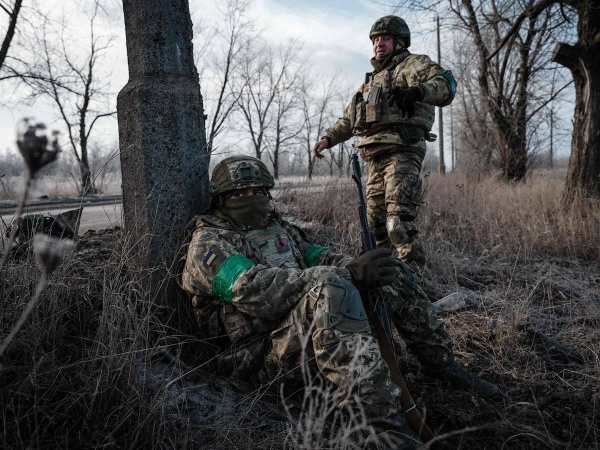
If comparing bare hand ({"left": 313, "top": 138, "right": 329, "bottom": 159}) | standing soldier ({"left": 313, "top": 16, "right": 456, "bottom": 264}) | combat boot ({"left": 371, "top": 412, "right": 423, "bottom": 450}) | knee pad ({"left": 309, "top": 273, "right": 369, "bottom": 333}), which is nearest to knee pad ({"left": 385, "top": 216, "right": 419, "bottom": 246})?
standing soldier ({"left": 313, "top": 16, "right": 456, "bottom": 264})

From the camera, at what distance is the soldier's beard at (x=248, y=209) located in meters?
2.37

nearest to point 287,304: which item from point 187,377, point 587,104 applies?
point 187,377

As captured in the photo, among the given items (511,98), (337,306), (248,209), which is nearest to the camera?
(337,306)

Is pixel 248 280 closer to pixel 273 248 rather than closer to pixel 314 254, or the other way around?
pixel 273 248

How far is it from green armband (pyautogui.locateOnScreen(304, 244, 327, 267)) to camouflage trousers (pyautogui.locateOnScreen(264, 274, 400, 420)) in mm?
668

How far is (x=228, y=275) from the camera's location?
2.01 metres

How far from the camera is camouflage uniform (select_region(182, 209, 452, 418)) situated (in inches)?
67.6

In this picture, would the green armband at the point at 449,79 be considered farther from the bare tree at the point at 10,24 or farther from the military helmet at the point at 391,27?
the bare tree at the point at 10,24

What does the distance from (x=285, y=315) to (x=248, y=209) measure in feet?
2.10

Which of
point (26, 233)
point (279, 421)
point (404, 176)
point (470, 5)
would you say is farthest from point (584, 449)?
point (470, 5)

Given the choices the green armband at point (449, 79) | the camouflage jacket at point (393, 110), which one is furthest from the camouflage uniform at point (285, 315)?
the green armband at point (449, 79)

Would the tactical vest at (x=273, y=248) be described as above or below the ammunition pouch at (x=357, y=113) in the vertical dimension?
below

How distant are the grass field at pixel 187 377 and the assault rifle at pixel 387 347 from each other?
0.17 m

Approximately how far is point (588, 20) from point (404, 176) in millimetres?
4343
